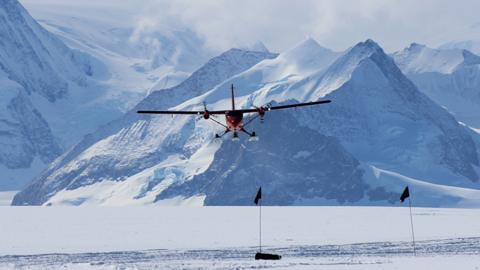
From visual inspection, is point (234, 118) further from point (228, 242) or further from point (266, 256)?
point (266, 256)

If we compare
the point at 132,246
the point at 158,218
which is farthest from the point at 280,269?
the point at 158,218

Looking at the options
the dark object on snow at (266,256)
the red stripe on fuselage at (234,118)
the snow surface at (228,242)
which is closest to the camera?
the snow surface at (228,242)

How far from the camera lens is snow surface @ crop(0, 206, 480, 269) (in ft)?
348

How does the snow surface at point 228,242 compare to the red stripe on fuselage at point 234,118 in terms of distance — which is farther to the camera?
the red stripe on fuselage at point 234,118

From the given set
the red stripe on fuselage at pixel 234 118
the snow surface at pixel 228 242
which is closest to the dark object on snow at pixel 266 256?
the snow surface at pixel 228 242

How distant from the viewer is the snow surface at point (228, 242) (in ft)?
348

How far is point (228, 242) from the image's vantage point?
129 meters

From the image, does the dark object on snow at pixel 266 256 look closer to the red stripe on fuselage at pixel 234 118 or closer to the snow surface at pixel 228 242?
the snow surface at pixel 228 242

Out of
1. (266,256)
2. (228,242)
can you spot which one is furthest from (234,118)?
(266,256)

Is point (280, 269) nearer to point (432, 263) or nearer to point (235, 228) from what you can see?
point (432, 263)

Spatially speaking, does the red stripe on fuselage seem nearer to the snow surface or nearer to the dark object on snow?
the snow surface

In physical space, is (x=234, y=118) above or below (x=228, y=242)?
above

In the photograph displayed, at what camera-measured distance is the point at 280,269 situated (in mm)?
99312

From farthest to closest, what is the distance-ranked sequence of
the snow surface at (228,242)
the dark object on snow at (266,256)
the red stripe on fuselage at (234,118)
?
the red stripe on fuselage at (234,118) < the dark object on snow at (266,256) < the snow surface at (228,242)
